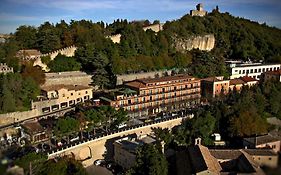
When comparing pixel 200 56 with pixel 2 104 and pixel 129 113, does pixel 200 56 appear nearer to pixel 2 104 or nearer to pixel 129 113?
pixel 129 113

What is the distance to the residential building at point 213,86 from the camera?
46.4 ft

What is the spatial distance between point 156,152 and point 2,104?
5.25 meters

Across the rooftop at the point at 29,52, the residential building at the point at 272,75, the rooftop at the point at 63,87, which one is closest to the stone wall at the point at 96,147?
the rooftop at the point at 63,87

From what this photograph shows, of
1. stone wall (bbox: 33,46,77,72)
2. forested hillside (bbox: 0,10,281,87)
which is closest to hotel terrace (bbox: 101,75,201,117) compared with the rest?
forested hillside (bbox: 0,10,281,87)

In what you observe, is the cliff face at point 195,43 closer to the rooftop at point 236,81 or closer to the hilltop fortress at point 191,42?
the hilltop fortress at point 191,42

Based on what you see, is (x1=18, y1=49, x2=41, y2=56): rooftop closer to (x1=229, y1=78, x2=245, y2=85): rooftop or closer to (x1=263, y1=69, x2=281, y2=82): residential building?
(x1=229, y1=78, x2=245, y2=85): rooftop

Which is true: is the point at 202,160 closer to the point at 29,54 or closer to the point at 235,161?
the point at 235,161

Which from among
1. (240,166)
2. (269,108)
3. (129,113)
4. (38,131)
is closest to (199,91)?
(269,108)

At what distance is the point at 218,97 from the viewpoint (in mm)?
13875

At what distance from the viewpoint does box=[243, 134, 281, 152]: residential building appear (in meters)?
9.13

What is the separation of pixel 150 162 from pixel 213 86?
782cm

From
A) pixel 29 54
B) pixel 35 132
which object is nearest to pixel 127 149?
pixel 35 132

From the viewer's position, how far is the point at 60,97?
37.2 feet

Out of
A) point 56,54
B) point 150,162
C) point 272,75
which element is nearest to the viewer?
point 150,162
